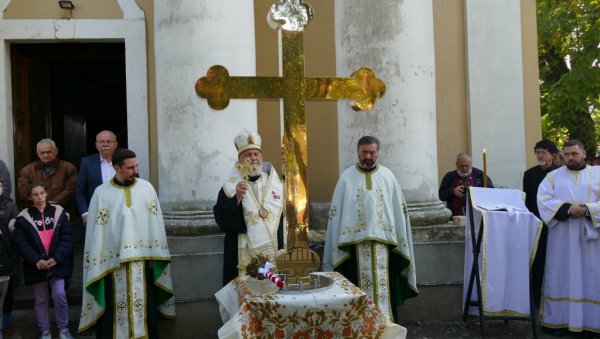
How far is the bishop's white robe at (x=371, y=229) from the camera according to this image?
6.00 metres

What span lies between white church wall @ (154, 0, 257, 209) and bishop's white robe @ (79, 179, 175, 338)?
0.95 meters

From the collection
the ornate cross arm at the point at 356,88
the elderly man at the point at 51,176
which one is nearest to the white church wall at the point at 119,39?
the elderly man at the point at 51,176

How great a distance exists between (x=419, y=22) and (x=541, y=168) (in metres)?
2.19

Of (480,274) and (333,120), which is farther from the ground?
(333,120)

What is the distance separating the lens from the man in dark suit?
22.4ft

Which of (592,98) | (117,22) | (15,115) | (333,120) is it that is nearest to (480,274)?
(333,120)

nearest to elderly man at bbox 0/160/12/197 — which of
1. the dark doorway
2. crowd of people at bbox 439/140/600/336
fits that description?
the dark doorway

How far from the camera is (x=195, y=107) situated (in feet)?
22.1

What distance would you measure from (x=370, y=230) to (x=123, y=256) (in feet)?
6.75

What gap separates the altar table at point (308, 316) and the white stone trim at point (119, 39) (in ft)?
15.0

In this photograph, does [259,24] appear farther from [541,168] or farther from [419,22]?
[541,168]

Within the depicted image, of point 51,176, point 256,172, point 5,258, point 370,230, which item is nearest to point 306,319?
point 256,172

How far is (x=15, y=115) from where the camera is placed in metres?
8.33

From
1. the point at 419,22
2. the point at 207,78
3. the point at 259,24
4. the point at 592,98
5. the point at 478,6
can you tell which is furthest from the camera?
the point at 592,98
